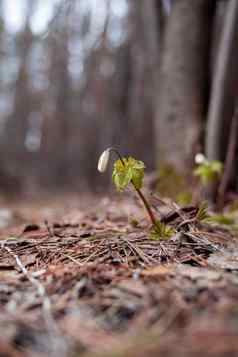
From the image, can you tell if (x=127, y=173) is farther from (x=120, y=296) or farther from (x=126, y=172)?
(x=120, y=296)

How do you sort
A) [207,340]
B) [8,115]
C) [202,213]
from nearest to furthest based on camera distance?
[207,340], [202,213], [8,115]

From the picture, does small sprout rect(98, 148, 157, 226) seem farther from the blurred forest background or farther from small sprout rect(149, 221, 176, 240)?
the blurred forest background

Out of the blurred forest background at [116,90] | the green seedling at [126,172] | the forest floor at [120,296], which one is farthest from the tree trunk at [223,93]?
the green seedling at [126,172]

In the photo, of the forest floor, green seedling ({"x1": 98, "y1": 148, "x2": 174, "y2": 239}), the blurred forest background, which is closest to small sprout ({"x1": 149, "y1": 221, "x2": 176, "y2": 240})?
the forest floor

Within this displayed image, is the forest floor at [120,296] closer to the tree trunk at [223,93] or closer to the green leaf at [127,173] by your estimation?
the green leaf at [127,173]

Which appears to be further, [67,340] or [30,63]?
[30,63]

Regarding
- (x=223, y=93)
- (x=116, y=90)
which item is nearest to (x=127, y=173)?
(x=223, y=93)

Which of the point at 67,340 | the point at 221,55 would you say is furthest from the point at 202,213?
the point at 221,55

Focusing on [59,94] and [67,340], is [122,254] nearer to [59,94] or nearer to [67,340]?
[67,340]
